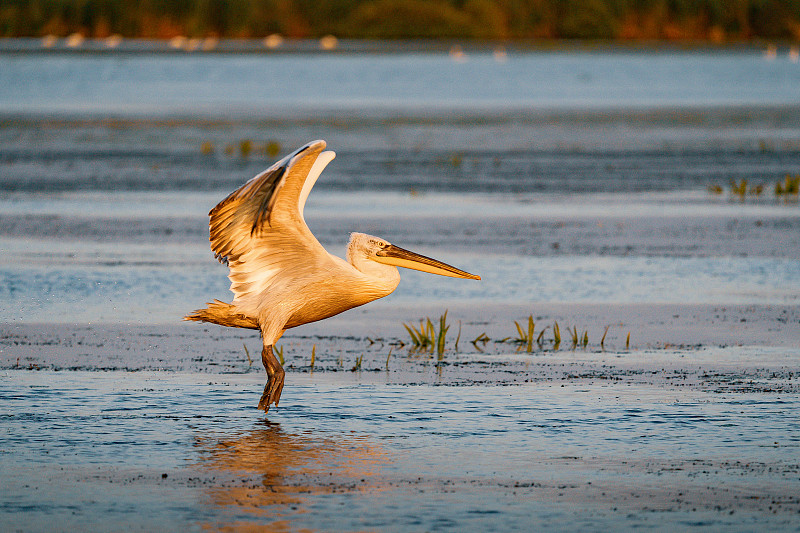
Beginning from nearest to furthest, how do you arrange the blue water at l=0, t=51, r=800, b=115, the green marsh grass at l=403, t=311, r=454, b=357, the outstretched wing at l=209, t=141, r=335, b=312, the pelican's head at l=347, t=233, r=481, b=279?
the outstretched wing at l=209, t=141, r=335, b=312, the pelican's head at l=347, t=233, r=481, b=279, the green marsh grass at l=403, t=311, r=454, b=357, the blue water at l=0, t=51, r=800, b=115

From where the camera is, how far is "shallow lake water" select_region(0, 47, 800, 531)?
6520mm

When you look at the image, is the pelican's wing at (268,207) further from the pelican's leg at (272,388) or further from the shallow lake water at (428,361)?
the shallow lake water at (428,361)

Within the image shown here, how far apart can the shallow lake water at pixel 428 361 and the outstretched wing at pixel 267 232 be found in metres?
0.69

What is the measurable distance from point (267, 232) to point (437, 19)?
12376 centimetres

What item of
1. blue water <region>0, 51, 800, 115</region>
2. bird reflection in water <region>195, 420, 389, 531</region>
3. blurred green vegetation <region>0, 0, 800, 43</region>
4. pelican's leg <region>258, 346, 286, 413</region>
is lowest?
bird reflection in water <region>195, 420, 389, 531</region>

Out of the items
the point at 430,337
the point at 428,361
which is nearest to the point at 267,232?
the point at 428,361

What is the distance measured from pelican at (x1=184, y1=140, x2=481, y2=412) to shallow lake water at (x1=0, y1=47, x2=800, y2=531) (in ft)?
1.52

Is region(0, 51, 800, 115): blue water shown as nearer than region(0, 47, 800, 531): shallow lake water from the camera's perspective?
No

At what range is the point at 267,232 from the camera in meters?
8.41

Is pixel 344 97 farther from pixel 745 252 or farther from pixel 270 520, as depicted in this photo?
pixel 270 520

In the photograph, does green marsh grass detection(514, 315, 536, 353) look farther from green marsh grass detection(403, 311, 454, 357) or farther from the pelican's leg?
the pelican's leg

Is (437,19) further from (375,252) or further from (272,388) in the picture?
(272,388)

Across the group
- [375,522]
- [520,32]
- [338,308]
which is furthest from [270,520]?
[520,32]

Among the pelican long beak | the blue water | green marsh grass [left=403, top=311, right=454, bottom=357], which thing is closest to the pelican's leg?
the pelican long beak
